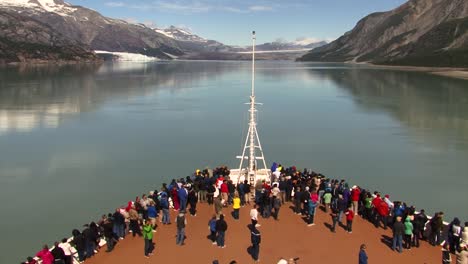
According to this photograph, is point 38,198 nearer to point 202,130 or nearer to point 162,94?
point 202,130

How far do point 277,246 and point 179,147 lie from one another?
3150 cm

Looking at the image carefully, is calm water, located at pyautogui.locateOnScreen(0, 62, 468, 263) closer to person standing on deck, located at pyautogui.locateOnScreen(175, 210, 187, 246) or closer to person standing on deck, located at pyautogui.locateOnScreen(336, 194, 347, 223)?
person standing on deck, located at pyautogui.locateOnScreen(175, 210, 187, 246)

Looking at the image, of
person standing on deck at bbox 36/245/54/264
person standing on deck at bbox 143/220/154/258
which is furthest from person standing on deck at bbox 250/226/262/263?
person standing on deck at bbox 36/245/54/264

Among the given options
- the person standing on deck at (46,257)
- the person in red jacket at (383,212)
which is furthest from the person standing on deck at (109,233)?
the person in red jacket at (383,212)

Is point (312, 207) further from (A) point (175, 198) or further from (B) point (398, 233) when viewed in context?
(A) point (175, 198)

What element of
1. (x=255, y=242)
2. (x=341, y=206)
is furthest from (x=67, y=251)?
(x=341, y=206)

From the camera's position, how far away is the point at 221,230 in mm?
19938

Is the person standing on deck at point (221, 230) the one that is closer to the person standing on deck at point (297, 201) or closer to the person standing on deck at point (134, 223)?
the person standing on deck at point (134, 223)

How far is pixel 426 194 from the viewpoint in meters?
34.6

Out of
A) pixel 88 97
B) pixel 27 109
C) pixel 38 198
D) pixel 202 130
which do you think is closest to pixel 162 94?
pixel 88 97

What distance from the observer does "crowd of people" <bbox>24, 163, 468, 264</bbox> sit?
1935 cm

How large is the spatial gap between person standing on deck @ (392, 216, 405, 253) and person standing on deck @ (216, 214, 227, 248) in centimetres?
726

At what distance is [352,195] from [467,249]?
6778 mm

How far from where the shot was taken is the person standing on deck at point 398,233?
780 inches
